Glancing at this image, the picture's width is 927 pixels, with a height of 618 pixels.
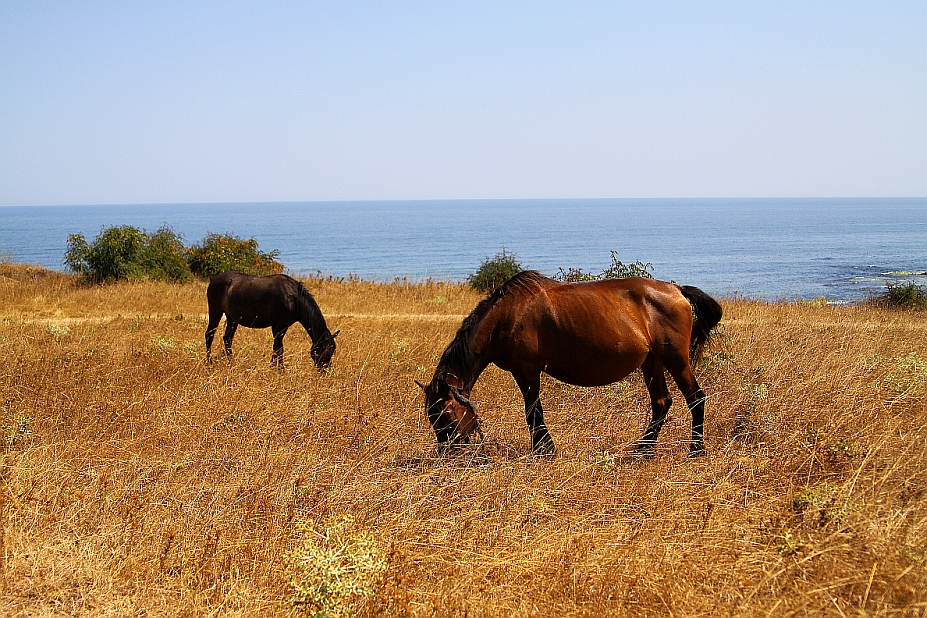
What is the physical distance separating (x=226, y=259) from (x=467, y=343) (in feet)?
73.7

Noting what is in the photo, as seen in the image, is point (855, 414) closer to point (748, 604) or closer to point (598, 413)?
point (598, 413)

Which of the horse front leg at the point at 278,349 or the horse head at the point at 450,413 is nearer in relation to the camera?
the horse head at the point at 450,413

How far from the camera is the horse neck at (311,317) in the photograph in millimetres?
12141

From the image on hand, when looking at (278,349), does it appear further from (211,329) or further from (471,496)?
(471,496)

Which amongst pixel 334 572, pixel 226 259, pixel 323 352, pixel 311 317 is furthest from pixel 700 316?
pixel 226 259

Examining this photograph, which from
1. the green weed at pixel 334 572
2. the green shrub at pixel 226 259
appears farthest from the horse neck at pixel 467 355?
the green shrub at pixel 226 259

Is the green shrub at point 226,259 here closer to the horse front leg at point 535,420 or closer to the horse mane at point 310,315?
the horse mane at point 310,315

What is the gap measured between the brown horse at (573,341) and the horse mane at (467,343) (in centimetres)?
1

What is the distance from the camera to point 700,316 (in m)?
8.31

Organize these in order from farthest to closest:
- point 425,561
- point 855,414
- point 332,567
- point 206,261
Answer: point 206,261
point 855,414
point 425,561
point 332,567

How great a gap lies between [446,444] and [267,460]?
5.28 feet

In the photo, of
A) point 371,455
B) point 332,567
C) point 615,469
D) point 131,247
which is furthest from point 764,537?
point 131,247

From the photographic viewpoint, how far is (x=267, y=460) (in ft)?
20.4

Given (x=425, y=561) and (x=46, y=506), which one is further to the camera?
(x=46, y=506)
